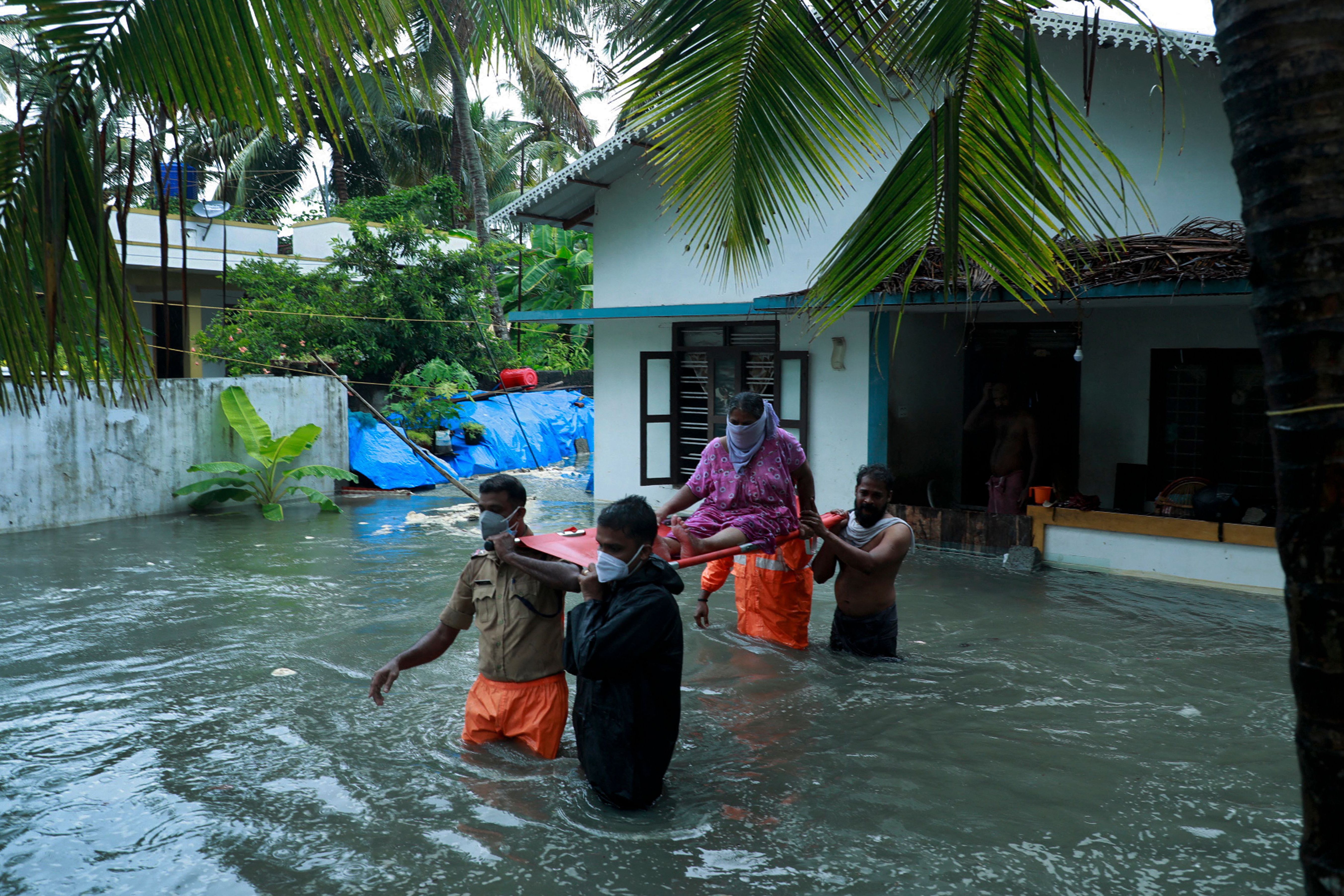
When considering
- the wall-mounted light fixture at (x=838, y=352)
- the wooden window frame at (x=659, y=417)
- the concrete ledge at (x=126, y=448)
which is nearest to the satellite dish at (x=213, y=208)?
the concrete ledge at (x=126, y=448)

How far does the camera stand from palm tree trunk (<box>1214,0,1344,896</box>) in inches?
68.8

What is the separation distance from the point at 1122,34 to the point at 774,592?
5.50 m

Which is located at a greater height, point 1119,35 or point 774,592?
point 1119,35

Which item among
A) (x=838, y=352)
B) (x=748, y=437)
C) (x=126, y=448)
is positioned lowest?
(x=126, y=448)

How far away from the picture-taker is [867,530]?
5.99 meters

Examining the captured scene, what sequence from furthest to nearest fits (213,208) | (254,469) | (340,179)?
(340,179) → (254,469) → (213,208)

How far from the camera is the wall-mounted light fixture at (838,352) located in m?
11.0

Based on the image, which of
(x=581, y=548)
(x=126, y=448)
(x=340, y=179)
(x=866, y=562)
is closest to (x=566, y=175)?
(x=126, y=448)

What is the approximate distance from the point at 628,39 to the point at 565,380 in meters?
18.0

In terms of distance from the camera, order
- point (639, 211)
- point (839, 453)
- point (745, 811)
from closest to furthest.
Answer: point (745, 811) → point (839, 453) → point (639, 211)

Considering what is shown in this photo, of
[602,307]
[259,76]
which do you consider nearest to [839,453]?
[602,307]

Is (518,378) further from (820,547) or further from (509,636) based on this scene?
(509,636)

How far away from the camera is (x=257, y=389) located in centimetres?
1382

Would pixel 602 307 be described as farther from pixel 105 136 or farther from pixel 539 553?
pixel 105 136
